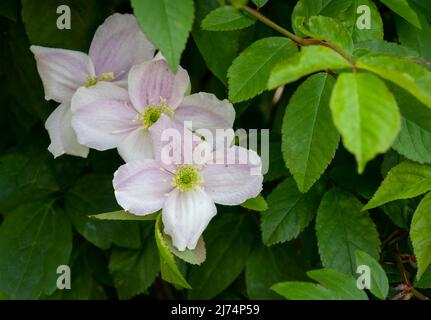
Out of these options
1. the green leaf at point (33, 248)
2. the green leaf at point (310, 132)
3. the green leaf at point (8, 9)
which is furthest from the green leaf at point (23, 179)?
the green leaf at point (310, 132)

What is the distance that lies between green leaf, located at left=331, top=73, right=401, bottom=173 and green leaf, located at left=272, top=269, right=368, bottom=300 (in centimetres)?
21

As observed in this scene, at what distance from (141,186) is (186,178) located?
2.1 inches

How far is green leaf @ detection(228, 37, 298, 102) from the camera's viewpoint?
75 centimetres

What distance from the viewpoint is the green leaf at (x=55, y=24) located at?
86 centimetres

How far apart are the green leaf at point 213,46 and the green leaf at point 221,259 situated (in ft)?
0.95

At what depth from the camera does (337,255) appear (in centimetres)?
87

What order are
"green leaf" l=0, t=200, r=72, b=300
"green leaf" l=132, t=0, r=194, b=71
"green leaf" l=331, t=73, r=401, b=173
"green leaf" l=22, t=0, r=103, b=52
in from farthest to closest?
"green leaf" l=0, t=200, r=72, b=300
"green leaf" l=22, t=0, r=103, b=52
"green leaf" l=132, t=0, r=194, b=71
"green leaf" l=331, t=73, r=401, b=173

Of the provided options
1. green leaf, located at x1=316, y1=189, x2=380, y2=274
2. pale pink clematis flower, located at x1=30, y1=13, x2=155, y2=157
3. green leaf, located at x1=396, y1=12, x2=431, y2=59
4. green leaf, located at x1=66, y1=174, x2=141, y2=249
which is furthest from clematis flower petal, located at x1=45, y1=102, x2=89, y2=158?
green leaf, located at x1=396, y1=12, x2=431, y2=59

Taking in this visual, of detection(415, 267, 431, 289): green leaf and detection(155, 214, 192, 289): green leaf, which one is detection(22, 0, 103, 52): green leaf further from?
detection(415, 267, 431, 289): green leaf

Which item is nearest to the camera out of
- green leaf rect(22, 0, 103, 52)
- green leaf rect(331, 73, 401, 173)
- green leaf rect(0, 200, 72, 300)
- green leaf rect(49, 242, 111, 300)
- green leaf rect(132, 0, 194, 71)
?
green leaf rect(331, 73, 401, 173)

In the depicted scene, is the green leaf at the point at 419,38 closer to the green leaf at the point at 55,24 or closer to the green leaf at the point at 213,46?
the green leaf at the point at 213,46

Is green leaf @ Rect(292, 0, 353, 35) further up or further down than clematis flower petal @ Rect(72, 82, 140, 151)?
further up

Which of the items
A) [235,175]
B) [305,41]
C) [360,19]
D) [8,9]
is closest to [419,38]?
[360,19]

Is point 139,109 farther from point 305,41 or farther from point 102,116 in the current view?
point 305,41
